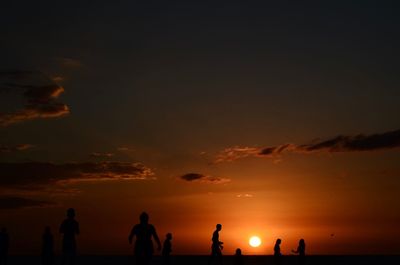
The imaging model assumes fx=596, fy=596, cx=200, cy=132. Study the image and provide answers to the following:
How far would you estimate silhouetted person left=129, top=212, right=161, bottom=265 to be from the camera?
17.2m

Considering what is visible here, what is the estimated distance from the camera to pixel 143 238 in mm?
17266

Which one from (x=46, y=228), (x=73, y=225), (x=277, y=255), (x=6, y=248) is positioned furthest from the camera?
(x=277, y=255)

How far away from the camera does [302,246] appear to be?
1219 inches

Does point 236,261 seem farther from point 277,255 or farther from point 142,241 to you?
point 142,241

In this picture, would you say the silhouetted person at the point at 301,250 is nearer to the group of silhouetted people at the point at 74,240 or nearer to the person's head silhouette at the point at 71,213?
the group of silhouetted people at the point at 74,240

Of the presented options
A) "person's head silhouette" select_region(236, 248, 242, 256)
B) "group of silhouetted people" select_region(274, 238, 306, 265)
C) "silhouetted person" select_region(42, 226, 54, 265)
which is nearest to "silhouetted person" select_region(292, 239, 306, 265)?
"group of silhouetted people" select_region(274, 238, 306, 265)

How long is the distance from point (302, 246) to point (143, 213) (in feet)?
52.1

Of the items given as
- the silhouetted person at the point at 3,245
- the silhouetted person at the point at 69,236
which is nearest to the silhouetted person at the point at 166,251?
the silhouetted person at the point at 3,245

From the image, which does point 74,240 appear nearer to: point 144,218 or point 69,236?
point 69,236

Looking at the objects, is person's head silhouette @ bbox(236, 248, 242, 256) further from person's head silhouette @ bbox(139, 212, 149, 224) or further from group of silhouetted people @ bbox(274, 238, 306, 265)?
person's head silhouette @ bbox(139, 212, 149, 224)

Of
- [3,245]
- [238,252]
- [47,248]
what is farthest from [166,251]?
[3,245]

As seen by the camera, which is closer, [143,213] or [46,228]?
[143,213]

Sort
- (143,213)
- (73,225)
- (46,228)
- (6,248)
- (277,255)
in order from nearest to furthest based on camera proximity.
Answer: (143,213), (73,225), (46,228), (6,248), (277,255)

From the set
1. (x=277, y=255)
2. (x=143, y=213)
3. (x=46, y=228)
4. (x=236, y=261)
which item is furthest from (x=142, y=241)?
(x=277, y=255)
